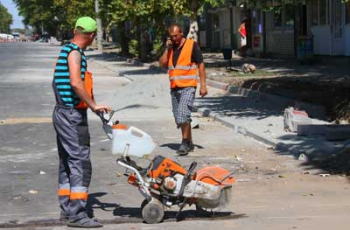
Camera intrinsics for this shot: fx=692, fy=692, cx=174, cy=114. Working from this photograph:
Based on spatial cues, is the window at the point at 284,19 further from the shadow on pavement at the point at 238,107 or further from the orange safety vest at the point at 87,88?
the orange safety vest at the point at 87,88

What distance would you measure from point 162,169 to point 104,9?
30377 millimetres

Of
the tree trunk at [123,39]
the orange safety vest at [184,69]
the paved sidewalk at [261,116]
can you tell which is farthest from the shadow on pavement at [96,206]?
the tree trunk at [123,39]

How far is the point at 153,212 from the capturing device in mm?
6535

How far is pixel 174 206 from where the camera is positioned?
23.2 ft

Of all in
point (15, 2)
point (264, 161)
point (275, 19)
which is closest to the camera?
point (264, 161)

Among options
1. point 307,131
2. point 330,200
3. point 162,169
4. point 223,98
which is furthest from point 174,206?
point 223,98

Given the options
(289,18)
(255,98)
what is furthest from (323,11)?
(255,98)

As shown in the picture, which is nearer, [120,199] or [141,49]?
[120,199]

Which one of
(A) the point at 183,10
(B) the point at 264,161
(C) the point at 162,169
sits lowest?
(B) the point at 264,161

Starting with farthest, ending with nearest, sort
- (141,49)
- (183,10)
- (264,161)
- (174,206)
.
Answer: (141,49)
(183,10)
(264,161)
(174,206)

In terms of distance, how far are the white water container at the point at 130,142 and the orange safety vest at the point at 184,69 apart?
A: 151 inches

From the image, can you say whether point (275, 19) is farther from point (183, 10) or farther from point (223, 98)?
point (223, 98)

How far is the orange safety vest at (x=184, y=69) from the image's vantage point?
1025 centimetres

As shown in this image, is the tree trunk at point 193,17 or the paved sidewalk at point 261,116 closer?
the paved sidewalk at point 261,116
